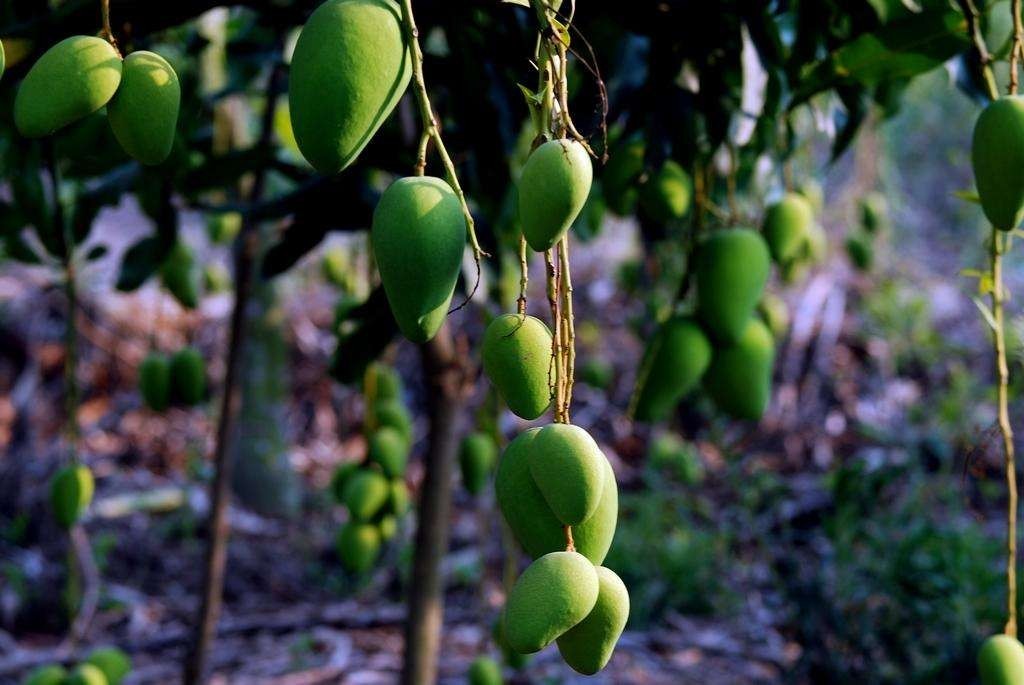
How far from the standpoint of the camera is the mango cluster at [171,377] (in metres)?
1.50

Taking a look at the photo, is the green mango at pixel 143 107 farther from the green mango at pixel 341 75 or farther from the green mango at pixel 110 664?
the green mango at pixel 110 664

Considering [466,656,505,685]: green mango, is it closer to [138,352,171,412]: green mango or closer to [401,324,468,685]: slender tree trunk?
[401,324,468,685]: slender tree trunk

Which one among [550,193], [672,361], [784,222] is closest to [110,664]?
[672,361]

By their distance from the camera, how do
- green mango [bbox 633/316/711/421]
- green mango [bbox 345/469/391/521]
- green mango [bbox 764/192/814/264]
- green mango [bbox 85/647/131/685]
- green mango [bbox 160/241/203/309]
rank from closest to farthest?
green mango [bbox 633/316/711/421] < green mango [bbox 764/192/814/264] < green mango [bbox 85/647/131/685] < green mango [bbox 345/469/391/521] < green mango [bbox 160/241/203/309]

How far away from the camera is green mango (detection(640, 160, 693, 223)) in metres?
0.91

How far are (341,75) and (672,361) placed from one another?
463mm

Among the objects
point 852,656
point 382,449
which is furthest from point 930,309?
point 382,449

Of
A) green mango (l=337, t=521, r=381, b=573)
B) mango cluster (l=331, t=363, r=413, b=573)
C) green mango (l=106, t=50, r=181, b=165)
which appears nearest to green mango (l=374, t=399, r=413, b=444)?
mango cluster (l=331, t=363, r=413, b=573)

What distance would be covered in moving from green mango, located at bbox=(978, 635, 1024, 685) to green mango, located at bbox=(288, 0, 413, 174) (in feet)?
1.41

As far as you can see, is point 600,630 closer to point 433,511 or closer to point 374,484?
point 433,511

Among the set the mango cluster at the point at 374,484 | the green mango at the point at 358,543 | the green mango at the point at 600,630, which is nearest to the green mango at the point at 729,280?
the green mango at the point at 600,630

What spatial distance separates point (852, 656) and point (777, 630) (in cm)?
45

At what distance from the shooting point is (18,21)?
81 cm

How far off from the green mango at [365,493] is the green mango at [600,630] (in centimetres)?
89
